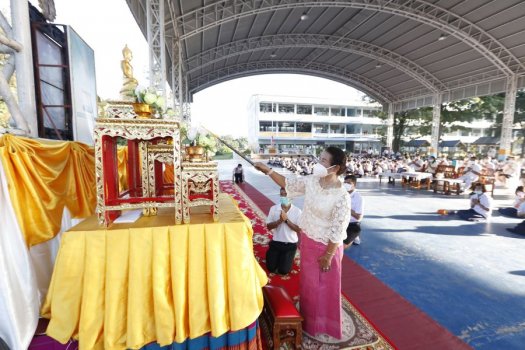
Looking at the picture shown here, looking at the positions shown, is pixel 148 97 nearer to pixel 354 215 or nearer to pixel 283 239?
pixel 283 239

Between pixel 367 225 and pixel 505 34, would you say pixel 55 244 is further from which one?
pixel 505 34

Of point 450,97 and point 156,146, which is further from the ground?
point 450,97

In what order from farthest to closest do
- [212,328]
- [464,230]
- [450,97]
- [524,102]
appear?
[524,102] < [450,97] < [464,230] < [212,328]

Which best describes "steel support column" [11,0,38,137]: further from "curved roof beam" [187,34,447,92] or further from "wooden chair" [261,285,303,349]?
"curved roof beam" [187,34,447,92]

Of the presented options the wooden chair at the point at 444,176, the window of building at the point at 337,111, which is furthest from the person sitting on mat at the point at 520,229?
the window of building at the point at 337,111

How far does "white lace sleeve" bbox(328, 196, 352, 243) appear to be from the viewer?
205cm

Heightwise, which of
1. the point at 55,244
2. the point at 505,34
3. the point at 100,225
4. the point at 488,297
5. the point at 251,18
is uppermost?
the point at 251,18

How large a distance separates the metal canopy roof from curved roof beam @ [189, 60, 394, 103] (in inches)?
3.6

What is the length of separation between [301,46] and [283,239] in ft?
56.7

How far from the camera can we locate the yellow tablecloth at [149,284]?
171 centimetres

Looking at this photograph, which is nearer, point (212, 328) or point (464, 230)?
point (212, 328)

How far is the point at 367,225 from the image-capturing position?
580cm

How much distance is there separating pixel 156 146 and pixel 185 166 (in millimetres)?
664

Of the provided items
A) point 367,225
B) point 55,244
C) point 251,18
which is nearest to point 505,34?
point 251,18
